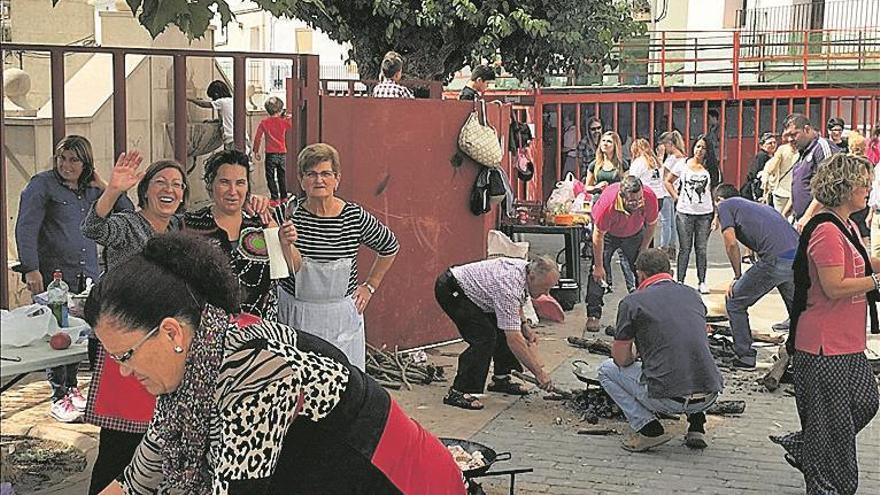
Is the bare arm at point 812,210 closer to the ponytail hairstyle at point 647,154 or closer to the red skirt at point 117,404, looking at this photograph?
the red skirt at point 117,404

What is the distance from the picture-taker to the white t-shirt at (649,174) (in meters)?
13.8

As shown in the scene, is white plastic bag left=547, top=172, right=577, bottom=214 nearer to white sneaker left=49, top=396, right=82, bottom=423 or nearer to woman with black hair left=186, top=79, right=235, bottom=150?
woman with black hair left=186, top=79, right=235, bottom=150

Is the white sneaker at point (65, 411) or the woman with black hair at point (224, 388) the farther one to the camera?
the white sneaker at point (65, 411)

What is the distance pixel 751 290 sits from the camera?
9531 mm

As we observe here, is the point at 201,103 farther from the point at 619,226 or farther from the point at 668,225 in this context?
the point at 668,225

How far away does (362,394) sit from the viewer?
3154 millimetres

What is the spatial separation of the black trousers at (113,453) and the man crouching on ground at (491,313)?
12.0 feet

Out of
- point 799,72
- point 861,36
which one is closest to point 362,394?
point 799,72

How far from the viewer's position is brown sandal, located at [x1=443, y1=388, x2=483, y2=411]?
8531mm

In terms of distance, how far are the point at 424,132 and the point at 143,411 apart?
5958 millimetres

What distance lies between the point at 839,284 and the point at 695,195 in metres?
7.04

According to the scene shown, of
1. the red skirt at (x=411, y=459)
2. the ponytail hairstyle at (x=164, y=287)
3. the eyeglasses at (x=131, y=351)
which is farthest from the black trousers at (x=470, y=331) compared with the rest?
the eyeglasses at (x=131, y=351)

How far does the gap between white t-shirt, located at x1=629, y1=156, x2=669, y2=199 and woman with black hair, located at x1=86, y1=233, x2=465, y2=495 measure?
429 inches

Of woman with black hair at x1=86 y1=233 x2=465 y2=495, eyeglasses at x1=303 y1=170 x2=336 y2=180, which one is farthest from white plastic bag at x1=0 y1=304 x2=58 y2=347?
eyeglasses at x1=303 y1=170 x2=336 y2=180
